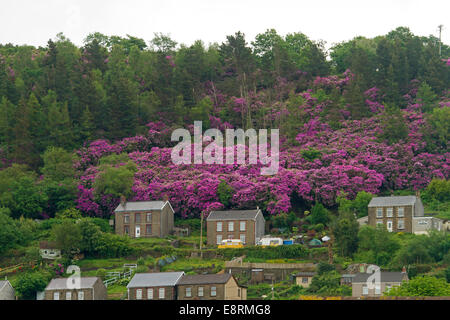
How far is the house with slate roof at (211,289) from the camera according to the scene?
217 feet

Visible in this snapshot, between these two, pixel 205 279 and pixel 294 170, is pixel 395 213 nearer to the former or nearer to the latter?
pixel 294 170

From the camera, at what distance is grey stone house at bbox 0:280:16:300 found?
2719 inches

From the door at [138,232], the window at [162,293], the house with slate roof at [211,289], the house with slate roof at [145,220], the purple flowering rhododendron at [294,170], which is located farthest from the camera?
the purple flowering rhododendron at [294,170]

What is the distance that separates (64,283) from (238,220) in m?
22.6

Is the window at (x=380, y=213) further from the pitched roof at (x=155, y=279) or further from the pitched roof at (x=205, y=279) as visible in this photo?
the pitched roof at (x=155, y=279)

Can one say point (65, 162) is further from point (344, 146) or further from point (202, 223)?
point (344, 146)

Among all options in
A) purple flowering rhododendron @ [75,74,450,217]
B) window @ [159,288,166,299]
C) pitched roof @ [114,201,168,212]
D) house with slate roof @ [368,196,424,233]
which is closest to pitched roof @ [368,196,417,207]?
house with slate roof @ [368,196,424,233]

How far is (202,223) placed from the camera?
9231cm

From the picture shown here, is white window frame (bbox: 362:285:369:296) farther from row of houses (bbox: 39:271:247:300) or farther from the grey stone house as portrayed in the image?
the grey stone house

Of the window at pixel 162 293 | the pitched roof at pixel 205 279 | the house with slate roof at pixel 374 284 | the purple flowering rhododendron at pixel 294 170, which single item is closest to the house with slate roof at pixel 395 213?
the purple flowering rhododendron at pixel 294 170

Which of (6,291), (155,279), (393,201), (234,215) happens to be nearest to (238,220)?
(234,215)

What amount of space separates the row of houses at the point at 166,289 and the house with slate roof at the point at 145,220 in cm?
1982

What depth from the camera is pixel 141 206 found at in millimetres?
91125
